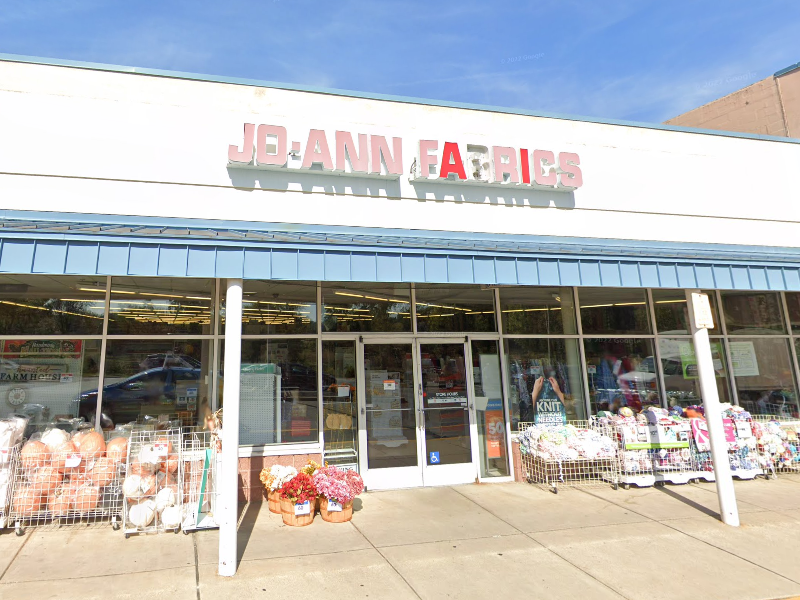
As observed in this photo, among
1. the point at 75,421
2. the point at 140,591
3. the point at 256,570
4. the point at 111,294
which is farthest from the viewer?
the point at 111,294

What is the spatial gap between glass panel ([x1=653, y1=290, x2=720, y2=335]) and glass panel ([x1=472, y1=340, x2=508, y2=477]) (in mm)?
3469

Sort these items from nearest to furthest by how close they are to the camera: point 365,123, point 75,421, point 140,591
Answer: point 140,591 → point 75,421 → point 365,123

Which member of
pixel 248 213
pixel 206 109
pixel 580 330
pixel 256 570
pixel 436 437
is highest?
pixel 206 109

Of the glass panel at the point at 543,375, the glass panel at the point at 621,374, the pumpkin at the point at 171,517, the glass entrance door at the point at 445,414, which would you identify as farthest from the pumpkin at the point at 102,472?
the glass panel at the point at 621,374

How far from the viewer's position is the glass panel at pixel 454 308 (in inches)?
356

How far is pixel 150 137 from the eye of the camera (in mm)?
7605

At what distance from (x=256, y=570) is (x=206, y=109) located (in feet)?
20.8

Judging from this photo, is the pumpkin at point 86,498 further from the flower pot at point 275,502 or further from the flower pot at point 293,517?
the flower pot at point 293,517

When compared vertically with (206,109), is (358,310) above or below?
below

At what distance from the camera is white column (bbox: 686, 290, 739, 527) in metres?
6.64

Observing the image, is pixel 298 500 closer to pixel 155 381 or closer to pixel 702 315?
pixel 155 381

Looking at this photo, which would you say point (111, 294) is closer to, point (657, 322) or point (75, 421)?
point (75, 421)

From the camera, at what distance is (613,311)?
991 centimetres

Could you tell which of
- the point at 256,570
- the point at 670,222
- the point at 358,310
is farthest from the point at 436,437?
the point at 670,222
